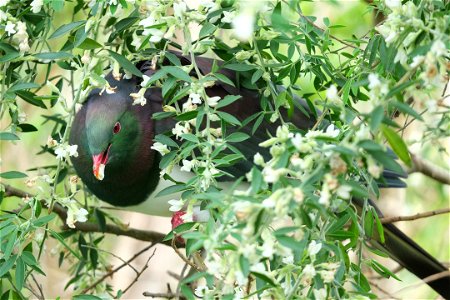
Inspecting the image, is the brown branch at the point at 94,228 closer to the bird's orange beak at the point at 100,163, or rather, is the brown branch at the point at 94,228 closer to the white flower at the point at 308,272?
the bird's orange beak at the point at 100,163

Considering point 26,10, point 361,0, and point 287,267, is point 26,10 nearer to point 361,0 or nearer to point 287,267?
point 287,267

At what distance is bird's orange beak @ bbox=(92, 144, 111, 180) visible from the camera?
2237 millimetres

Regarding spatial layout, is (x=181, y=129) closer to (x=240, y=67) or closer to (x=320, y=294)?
(x=240, y=67)

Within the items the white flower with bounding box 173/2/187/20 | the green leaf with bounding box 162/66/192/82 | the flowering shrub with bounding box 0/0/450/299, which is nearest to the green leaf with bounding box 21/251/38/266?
the flowering shrub with bounding box 0/0/450/299


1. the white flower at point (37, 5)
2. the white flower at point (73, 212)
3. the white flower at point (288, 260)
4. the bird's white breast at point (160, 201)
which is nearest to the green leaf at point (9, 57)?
the white flower at point (37, 5)

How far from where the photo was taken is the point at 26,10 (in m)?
1.91

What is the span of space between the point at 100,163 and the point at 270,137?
77 cm

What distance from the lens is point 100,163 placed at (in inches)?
91.1

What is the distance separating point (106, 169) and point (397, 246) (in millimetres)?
986

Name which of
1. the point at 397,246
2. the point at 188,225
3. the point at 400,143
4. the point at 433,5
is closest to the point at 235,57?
the point at 188,225

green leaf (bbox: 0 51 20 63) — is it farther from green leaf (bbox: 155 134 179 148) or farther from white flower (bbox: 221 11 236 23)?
white flower (bbox: 221 11 236 23)

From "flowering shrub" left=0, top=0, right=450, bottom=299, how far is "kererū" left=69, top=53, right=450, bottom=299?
0.30 feet

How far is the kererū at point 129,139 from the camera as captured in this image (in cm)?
236

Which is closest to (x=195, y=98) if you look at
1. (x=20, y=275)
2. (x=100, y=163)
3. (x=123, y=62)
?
(x=123, y=62)
